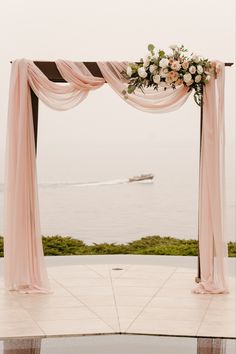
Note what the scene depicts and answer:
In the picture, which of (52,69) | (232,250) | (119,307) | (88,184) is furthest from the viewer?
(88,184)

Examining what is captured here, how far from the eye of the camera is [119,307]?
23.2 feet

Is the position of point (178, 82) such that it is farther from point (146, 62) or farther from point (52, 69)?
point (52, 69)

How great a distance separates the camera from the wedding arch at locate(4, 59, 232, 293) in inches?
308

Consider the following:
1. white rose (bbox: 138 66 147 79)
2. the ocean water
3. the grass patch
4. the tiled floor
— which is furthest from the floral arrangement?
the ocean water

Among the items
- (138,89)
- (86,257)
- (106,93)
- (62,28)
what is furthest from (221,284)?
(106,93)

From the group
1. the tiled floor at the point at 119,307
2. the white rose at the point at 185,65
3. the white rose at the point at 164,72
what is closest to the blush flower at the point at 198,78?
the white rose at the point at 185,65

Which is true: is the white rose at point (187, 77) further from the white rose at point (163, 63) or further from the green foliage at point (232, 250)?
the green foliage at point (232, 250)

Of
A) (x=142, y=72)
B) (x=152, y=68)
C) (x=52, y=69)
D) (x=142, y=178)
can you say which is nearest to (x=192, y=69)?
(x=152, y=68)

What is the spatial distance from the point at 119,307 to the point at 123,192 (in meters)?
15.2

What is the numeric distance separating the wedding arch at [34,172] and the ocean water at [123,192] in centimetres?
1174

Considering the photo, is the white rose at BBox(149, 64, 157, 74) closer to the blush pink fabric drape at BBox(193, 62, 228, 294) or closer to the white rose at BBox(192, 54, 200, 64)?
the white rose at BBox(192, 54, 200, 64)

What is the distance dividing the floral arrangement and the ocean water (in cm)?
1199

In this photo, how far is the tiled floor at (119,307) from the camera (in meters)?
6.18

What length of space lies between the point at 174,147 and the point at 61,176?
11.7 feet
